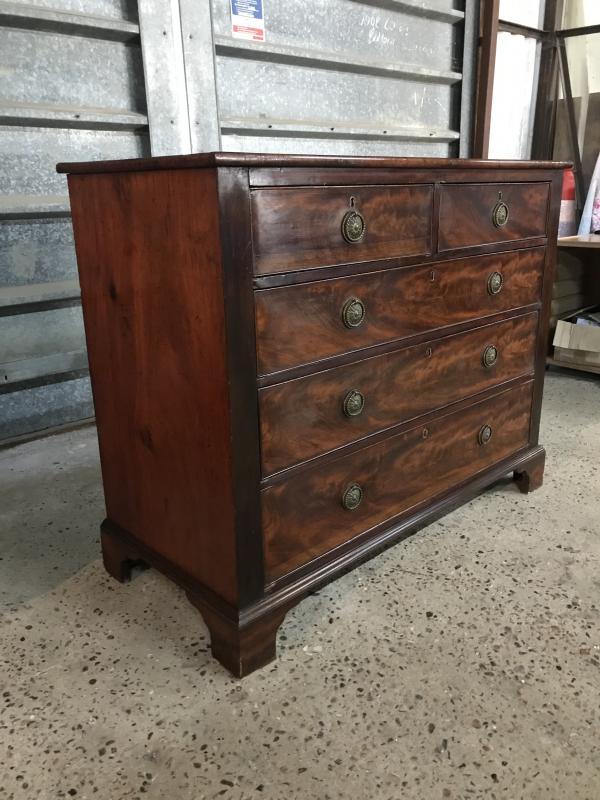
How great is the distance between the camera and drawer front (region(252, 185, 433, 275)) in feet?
4.03

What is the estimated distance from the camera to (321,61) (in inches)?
126

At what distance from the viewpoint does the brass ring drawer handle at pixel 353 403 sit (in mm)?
1483

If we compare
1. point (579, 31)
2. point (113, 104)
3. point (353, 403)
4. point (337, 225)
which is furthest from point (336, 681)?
point (579, 31)

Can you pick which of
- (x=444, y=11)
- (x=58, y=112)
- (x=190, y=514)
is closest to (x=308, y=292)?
(x=190, y=514)

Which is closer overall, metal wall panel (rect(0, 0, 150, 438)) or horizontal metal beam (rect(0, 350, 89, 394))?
metal wall panel (rect(0, 0, 150, 438))

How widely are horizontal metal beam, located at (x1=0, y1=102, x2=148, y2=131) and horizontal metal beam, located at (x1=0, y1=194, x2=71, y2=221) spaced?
0.27 m

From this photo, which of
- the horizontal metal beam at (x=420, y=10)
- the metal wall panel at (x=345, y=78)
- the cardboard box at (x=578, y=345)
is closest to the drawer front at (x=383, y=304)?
the cardboard box at (x=578, y=345)

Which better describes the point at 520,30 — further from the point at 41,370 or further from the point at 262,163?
the point at 262,163

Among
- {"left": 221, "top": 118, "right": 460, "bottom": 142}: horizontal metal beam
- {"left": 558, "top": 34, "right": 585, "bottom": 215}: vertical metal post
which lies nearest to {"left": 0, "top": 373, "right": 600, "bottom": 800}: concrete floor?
{"left": 221, "top": 118, "right": 460, "bottom": 142}: horizontal metal beam

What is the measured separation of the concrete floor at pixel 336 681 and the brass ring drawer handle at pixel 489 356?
1.66 ft

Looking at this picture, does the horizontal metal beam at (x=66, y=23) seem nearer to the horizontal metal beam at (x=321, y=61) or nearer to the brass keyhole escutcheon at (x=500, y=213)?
the horizontal metal beam at (x=321, y=61)

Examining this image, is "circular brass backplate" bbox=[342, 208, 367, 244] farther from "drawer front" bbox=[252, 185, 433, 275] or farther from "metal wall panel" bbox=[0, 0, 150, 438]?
"metal wall panel" bbox=[0, 0, 150, 438]

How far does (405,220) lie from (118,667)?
3.96ft

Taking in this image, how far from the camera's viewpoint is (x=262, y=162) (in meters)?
1.16
